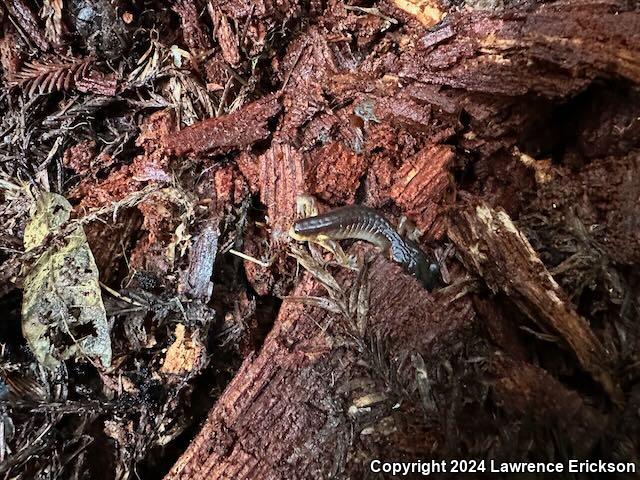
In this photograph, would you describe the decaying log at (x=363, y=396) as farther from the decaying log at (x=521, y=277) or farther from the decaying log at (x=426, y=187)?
the decaying log at (x=426, y=187)

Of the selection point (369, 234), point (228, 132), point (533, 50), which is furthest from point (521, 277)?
point (228, 132)

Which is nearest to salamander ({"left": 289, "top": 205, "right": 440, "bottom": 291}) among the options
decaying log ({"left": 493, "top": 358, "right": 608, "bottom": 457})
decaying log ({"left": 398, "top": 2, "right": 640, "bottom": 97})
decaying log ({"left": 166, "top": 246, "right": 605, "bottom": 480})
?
decaying log ({"left": 166, "top": 246, "right": 605, "bottom": 480})

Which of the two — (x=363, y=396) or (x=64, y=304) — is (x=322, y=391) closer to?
(x=363, y=396)

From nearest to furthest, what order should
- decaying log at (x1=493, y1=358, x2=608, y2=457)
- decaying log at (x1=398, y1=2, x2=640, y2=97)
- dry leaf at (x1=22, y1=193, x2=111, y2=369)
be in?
decaying log at (x1=493, y1=358, x2=608, y2=457) < decaying log at (x1=398, y1=2, x2=640, y2=97) < dry leaf at (x1=22, y1=193, x2=111, y2=369)

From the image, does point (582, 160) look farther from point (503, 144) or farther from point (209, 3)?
point (209, 3)

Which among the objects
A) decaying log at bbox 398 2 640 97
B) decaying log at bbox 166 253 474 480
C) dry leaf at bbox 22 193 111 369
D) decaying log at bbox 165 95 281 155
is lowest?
decaying log at bbox 166 253 474 480

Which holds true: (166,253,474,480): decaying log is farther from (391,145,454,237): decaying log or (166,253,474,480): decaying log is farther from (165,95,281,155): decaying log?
(165,95,281,155): decaying log
